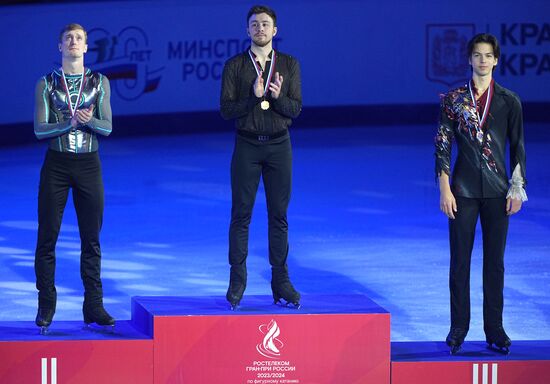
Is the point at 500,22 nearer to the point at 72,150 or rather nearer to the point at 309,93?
the point at 309,93

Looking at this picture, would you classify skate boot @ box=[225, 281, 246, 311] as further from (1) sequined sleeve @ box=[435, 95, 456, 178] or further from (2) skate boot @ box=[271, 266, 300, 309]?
(1) sequined sleeve @ box=[435, 95, 456, 178]

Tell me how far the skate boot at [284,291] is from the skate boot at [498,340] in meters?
1.11

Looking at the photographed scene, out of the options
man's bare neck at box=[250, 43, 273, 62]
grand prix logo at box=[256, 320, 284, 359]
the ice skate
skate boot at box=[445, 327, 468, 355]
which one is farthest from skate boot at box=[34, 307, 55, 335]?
skate boot at box=[445, 327, 468, 355]

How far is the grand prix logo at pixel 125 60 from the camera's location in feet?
63.1

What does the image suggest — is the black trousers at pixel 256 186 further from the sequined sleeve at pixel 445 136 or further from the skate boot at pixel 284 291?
the sequined sleeve at pixel 445 136

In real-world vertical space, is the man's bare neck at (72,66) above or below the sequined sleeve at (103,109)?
above

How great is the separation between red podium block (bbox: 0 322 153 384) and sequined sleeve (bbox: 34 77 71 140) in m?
1.14

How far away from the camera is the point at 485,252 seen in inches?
260

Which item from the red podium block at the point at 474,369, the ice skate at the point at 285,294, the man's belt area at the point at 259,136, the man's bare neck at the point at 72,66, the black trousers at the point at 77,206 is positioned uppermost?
the man's bare neck at the point at 72,66

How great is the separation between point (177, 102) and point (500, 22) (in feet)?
19.6

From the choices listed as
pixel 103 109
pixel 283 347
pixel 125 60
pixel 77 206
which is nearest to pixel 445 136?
pixel 283 347

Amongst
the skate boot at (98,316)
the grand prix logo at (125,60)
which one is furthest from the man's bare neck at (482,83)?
the grand prix logo at (125,60)

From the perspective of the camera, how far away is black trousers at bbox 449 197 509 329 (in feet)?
21.3

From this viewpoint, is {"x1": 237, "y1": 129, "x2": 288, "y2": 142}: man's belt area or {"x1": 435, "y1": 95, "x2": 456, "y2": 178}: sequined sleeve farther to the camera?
{"x1": 237, "y1": 129, "x2": 288, "y2": 142}: man's belt area
